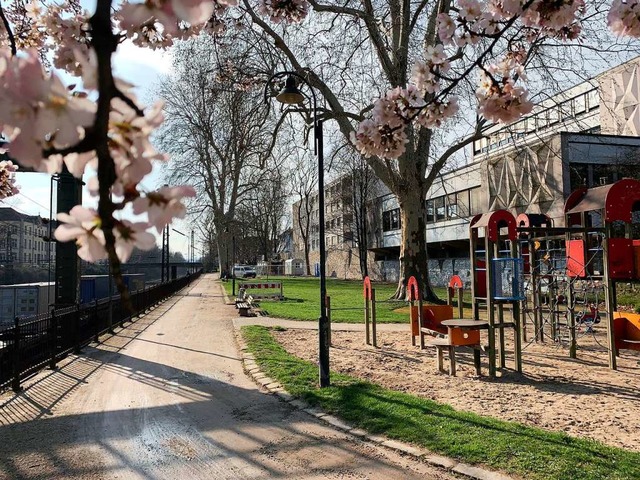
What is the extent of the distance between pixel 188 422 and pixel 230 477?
185 cm

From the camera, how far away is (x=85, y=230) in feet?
4.04

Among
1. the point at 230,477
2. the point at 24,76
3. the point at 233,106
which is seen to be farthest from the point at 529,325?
the point at 24,76

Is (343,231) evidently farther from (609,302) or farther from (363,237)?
(609,302)

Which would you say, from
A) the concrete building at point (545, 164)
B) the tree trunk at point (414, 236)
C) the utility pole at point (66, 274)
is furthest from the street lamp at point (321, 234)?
the concrete building at point (545, 164)

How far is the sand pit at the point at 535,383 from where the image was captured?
576cm

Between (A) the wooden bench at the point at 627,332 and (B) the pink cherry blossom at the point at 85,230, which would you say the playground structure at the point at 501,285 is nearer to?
(A) the wooden bench at the point at 627,332

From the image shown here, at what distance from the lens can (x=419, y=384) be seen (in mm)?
7602

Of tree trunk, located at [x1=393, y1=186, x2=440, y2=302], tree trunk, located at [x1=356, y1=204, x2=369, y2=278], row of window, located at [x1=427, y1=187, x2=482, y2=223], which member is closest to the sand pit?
tree trunk, located at [x1=393, y1=186, x2=440, y2=302]

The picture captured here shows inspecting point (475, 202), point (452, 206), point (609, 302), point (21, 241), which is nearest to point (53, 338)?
point (609, 302)

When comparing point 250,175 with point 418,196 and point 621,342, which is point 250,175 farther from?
point 621,342

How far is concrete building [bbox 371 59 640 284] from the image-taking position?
26.0m

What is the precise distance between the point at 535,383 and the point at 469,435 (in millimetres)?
3155

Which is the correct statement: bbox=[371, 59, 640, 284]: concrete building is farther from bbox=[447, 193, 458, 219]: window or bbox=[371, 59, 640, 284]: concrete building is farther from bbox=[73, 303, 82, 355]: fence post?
bbox=[73, 303, 82, 355]: fence post

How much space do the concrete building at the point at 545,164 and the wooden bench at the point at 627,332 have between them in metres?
10.8
